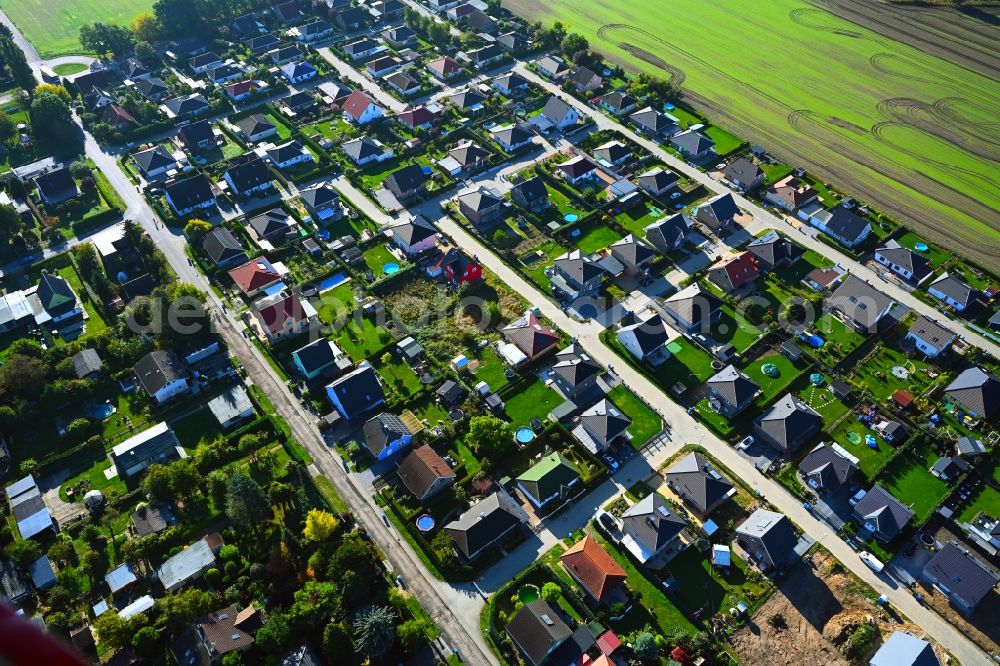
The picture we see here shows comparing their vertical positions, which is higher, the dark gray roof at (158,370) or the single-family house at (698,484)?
the dark gray roof at (158,370)

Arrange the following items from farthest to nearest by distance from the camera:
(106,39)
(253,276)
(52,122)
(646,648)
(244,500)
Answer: (106,39), (52,122), (253,276), (244,500), (646,648)

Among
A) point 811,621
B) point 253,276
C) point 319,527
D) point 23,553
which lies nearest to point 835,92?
point 811,621

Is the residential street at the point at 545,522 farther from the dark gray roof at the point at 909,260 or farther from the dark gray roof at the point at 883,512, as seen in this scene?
the dark gray roof at the point at 883,512

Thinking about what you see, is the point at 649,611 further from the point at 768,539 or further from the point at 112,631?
the point at 112,631

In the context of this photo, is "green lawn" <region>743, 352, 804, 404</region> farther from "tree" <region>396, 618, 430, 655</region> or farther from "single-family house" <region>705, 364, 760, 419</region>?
"tree" <region>396, 618, 430, 655</region>

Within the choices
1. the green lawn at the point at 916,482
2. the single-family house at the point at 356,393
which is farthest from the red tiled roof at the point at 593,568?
the green lawn at the point at 916,482
